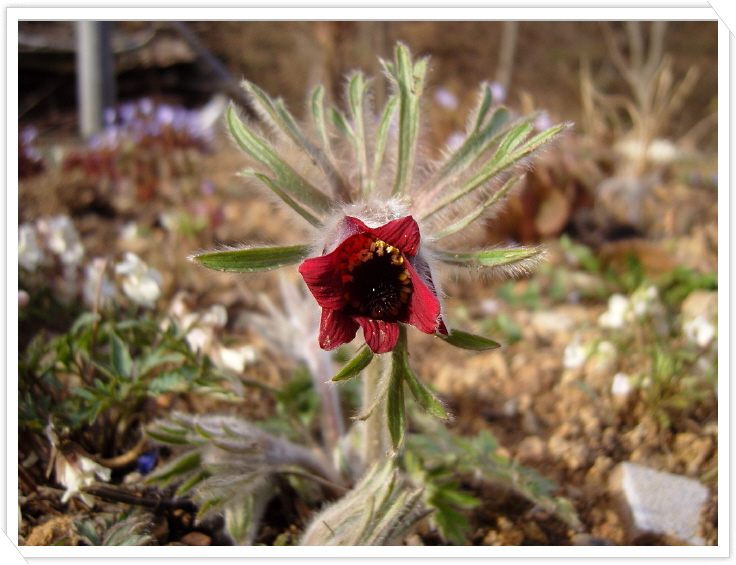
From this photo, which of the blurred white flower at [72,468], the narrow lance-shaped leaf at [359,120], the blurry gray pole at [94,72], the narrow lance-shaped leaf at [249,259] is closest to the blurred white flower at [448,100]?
the blurry gray pole at [94,72]

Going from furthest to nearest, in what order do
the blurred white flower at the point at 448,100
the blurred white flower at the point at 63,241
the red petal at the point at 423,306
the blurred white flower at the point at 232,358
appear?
the blurred white flower at the point at 448,100 → the blurred white flower at the point at 63,241 → the blurred white flower at the point at 232,358 → the red petal at the point at 423,306

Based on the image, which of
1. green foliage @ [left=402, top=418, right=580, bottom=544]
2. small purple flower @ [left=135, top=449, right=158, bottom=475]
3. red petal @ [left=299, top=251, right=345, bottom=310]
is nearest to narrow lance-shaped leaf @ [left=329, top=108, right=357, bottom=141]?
red petal @ [left=299, top=251, right=345, bottom=310]

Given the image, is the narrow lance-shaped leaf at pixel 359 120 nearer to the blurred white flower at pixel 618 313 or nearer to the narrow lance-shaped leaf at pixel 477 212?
the narrow lance-shaped leaf at pixel 477 212

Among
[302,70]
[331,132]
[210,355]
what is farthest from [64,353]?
[302,70]

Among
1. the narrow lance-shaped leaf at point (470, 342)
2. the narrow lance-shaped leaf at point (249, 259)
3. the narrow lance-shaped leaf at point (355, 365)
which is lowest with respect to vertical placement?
the narrow lance-shaped leaf at point (355, 365)

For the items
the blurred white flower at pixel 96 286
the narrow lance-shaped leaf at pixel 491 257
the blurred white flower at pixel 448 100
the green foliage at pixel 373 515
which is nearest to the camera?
the narrow lance-shaped leaf at pixel 491 257

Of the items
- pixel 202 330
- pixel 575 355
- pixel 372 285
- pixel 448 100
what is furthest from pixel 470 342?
pixel 448 100

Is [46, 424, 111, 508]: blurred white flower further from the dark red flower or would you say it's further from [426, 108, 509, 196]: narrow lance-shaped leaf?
[426, 108, 509, 196]: narrow lance-shaped leaf

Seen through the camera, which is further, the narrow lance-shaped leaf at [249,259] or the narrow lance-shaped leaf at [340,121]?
the narrow lance-shaped leaf at [340,121]

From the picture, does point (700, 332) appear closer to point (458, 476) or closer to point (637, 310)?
point (637, 310)
